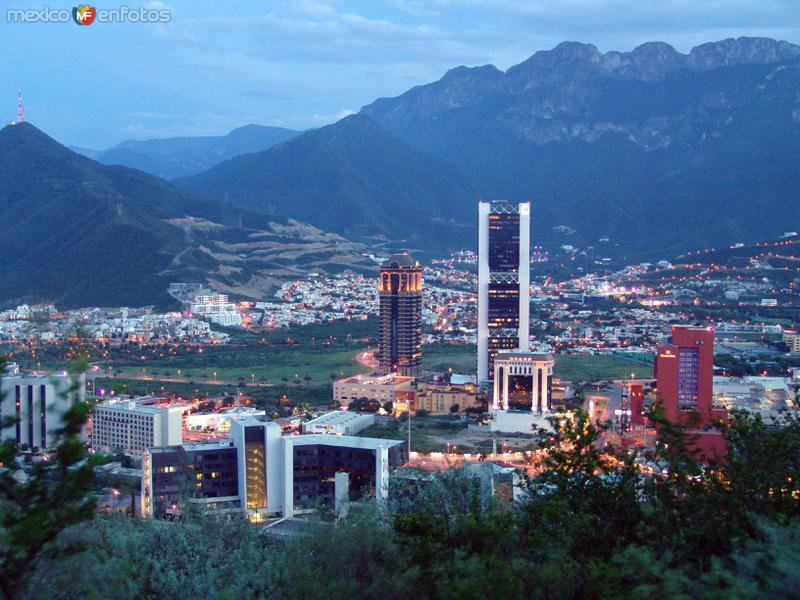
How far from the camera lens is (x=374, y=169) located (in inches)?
3002

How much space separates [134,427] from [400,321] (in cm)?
929

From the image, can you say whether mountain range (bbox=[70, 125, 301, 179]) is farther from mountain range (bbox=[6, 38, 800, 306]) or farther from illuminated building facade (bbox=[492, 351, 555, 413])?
illuminated building facade (bbox=[492, 351, 555, 413])

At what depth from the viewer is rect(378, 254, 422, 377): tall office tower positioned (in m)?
22.2

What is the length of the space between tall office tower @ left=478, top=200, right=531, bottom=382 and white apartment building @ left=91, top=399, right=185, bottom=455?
8878mm

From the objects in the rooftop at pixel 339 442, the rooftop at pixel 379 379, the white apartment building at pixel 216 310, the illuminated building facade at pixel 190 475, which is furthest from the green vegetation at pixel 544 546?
the white apartment building at pixel 216 310

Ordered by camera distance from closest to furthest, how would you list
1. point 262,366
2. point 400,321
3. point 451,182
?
point 400,321 → point 262,366 → point 451,182

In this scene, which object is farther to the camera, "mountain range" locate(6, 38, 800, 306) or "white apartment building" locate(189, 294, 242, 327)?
"mountain range" locate(6, 38, 800, 306)

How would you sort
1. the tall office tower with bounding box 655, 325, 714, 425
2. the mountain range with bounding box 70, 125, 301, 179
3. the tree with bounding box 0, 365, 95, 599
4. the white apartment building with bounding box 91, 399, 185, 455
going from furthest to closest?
the mountain range with bounding box 70, 125, 301, 179, the tall office tower with bounding box 655, 325, 714, 425, the white apartment building with bounding box 91, 399, 185, 455, the tree with bounding box 0, 365, 95, 599

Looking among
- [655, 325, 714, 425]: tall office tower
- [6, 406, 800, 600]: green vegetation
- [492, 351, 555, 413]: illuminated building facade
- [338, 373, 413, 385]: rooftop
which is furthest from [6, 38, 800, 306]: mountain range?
[6, 406, 800, 600]: green vegetation

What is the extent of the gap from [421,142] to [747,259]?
5244 cm

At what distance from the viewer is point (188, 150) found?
370 ft

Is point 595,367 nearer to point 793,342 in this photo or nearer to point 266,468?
point 793,342

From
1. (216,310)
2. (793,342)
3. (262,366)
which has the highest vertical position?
(216,310)

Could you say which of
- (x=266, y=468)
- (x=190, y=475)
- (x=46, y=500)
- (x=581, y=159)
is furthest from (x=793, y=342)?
(x=581, y=159)
